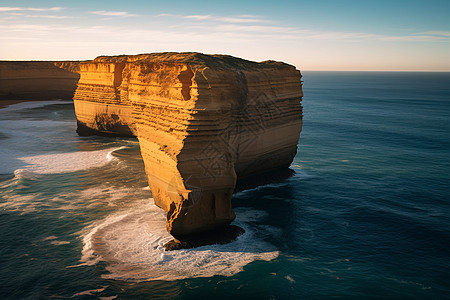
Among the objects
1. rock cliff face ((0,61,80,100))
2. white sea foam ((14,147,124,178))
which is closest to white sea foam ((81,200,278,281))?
white sea foam ((14,147,124,178))

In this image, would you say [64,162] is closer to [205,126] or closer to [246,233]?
[205,126]

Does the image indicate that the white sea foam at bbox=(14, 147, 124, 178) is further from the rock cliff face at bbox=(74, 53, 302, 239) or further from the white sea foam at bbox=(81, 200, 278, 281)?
the white sea foam at bbox=(81, 200, 278, 281)

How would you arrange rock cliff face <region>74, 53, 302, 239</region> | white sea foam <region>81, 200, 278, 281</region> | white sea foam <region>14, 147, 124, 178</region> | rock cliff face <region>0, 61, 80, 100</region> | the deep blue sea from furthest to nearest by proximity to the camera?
rock cliff face <region>0, 61, 80, 100</region>
white sea foam <region>14, 147, 124, 178</region>
rock cliff face <region>74, 53, 302, 239</region>
white sea foam <region>81, 200, 278, 281</region>
the deep blue sea

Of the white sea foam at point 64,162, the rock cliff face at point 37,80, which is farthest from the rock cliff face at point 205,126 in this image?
the rock cliff face at point 37,80

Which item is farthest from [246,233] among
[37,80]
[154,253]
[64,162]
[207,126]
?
[37,80]

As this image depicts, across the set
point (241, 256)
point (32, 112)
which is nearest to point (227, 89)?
point (241, 256)

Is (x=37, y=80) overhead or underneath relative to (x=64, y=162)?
overhead

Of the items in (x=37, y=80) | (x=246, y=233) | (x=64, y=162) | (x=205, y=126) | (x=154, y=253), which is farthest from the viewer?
(x=37, y=80)
